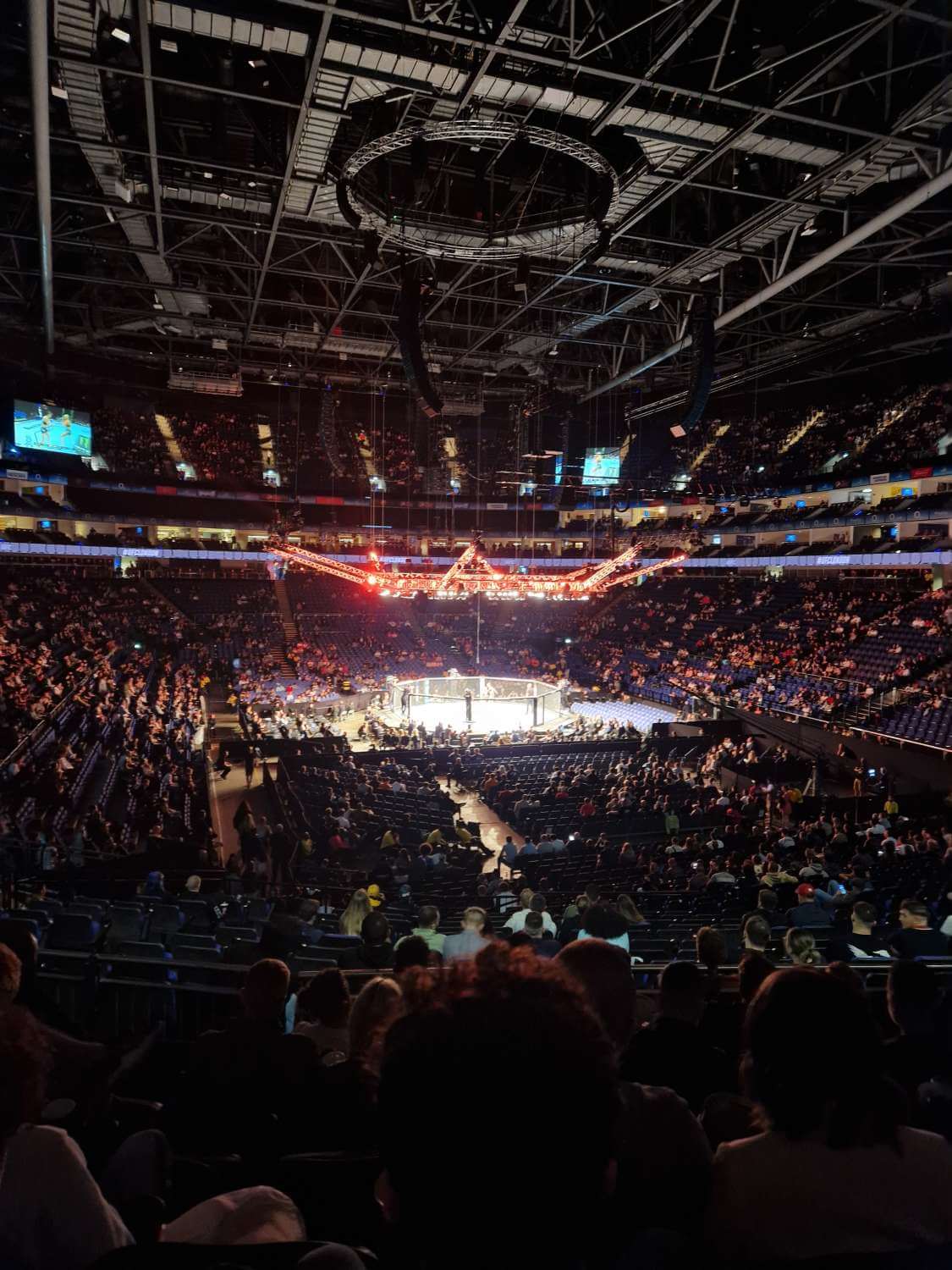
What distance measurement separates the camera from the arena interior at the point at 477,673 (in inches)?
56.1

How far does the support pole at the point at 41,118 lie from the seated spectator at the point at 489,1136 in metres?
10.2

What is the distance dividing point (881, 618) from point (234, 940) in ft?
84.6

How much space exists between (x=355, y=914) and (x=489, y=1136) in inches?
290

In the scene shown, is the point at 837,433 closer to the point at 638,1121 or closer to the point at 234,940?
the point at 234,940

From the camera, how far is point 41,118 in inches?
373

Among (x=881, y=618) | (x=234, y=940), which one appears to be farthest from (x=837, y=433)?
(x=234, y=940)

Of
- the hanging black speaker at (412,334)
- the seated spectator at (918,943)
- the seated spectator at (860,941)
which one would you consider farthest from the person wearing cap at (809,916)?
the hanging black speaker at (412,334)

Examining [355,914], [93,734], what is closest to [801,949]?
[355,914]

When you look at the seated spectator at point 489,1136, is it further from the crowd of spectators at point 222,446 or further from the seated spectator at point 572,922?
the crowd of spectators at point 222,446

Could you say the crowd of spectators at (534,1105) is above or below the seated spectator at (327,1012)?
above

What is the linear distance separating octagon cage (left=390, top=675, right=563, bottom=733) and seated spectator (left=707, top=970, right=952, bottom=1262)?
23.1m

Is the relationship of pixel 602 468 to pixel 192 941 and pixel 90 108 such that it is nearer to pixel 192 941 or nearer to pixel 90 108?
pixel 90 108

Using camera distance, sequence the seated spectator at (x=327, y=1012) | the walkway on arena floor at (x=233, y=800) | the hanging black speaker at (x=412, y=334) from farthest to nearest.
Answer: the walkway on arena floor at (x=233, y=800) < the hanging black speaker at (x=412, y=334) < the seated spectator at (x=327, y=1012)

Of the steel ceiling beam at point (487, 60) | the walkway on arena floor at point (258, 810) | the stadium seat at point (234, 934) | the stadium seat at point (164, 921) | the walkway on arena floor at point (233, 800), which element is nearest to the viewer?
the stadium seat at point (234, 934)
